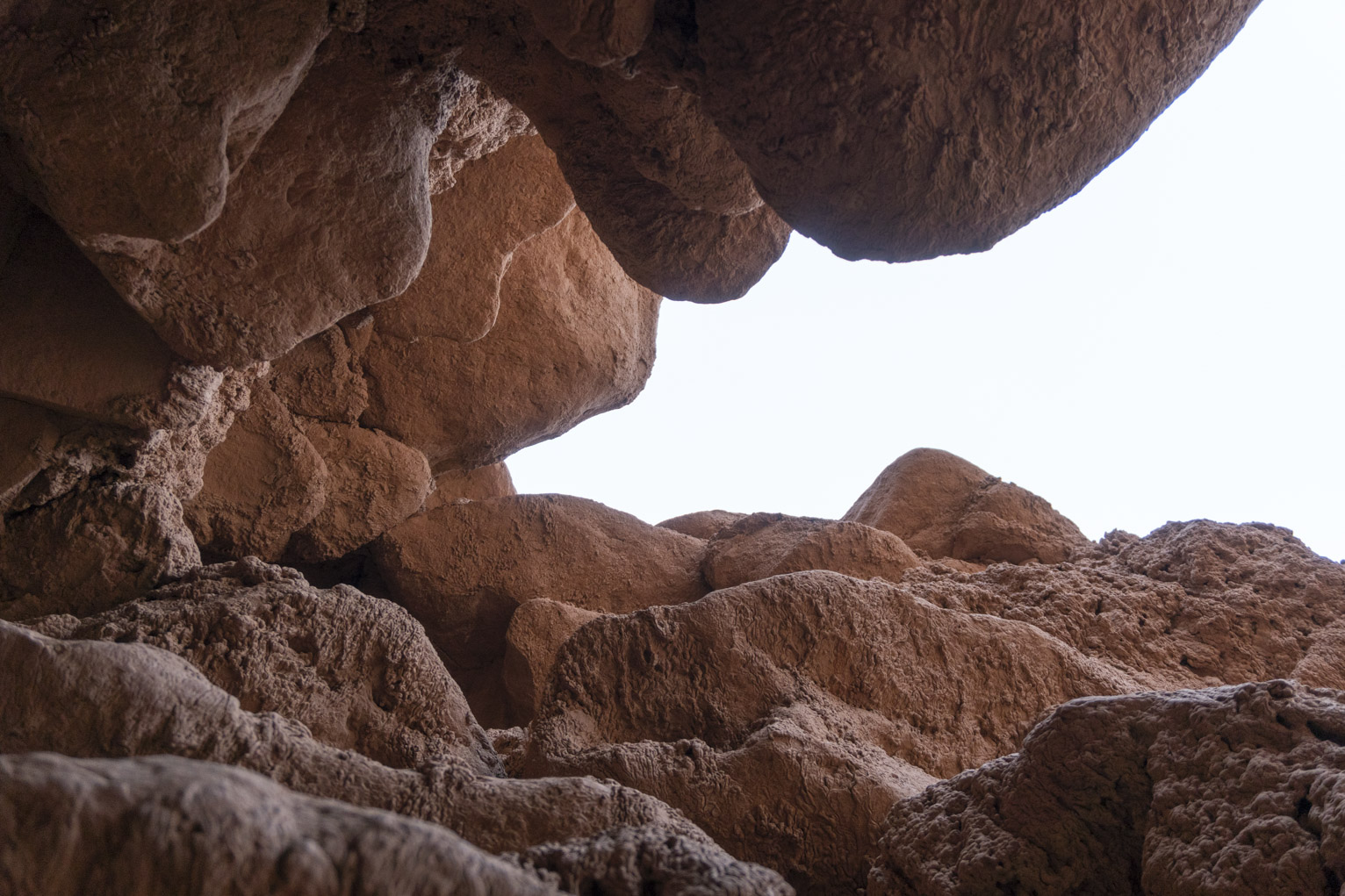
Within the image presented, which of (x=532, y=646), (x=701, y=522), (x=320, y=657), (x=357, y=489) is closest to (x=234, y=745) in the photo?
(x=320, y=657)

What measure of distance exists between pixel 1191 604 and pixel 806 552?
122 cm

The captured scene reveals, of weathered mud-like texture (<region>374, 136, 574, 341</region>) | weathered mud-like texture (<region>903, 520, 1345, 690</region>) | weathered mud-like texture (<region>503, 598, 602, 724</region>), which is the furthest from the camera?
weathered mud-like texture (<region>374, 136, 574, 341</region>)

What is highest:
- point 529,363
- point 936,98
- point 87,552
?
point 529,363

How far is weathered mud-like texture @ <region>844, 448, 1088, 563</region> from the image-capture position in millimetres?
3830

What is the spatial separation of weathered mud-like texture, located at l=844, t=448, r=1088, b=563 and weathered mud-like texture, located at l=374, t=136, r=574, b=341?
1.83m

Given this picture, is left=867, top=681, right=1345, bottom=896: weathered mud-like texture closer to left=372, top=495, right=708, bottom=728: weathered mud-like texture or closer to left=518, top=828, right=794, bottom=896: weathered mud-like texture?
left=518, top=828, right=794, bottom=896: weathered mud-like texture

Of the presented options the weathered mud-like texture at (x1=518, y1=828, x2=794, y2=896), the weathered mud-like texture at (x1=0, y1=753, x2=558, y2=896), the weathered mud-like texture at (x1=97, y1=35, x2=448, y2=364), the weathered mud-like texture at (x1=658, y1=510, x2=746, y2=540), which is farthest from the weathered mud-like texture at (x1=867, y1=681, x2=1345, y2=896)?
the weathered mud-like texture at (x1=658, y1=510, x2=746, y2=540)

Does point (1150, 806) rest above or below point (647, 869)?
above

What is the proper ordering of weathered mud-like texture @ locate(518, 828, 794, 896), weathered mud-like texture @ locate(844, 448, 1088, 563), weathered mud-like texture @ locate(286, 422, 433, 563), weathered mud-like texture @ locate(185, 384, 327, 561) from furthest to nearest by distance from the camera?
1. weathered mud-like texture @ locate(844, 448, 1088, 563)
2. weathered mud-like texture @ locate(286, 422, 433, 563)
3. weathered mud-like texture @ locate(185, 384, 327, 561)
4. weathered mud-like texture @ locate(518, 828, 794, 896)

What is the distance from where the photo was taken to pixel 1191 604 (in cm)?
303

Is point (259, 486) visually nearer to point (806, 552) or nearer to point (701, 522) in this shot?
point (806, 552)

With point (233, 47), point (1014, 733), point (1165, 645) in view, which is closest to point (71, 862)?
point (233, 47)

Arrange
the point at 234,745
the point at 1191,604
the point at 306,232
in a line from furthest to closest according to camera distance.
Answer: the point at 1191,604 → the point at 306,232 → the point at 234,745

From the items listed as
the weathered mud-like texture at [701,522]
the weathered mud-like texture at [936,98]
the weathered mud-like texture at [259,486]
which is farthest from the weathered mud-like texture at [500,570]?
the weathered mud-like texture at [936,98]
